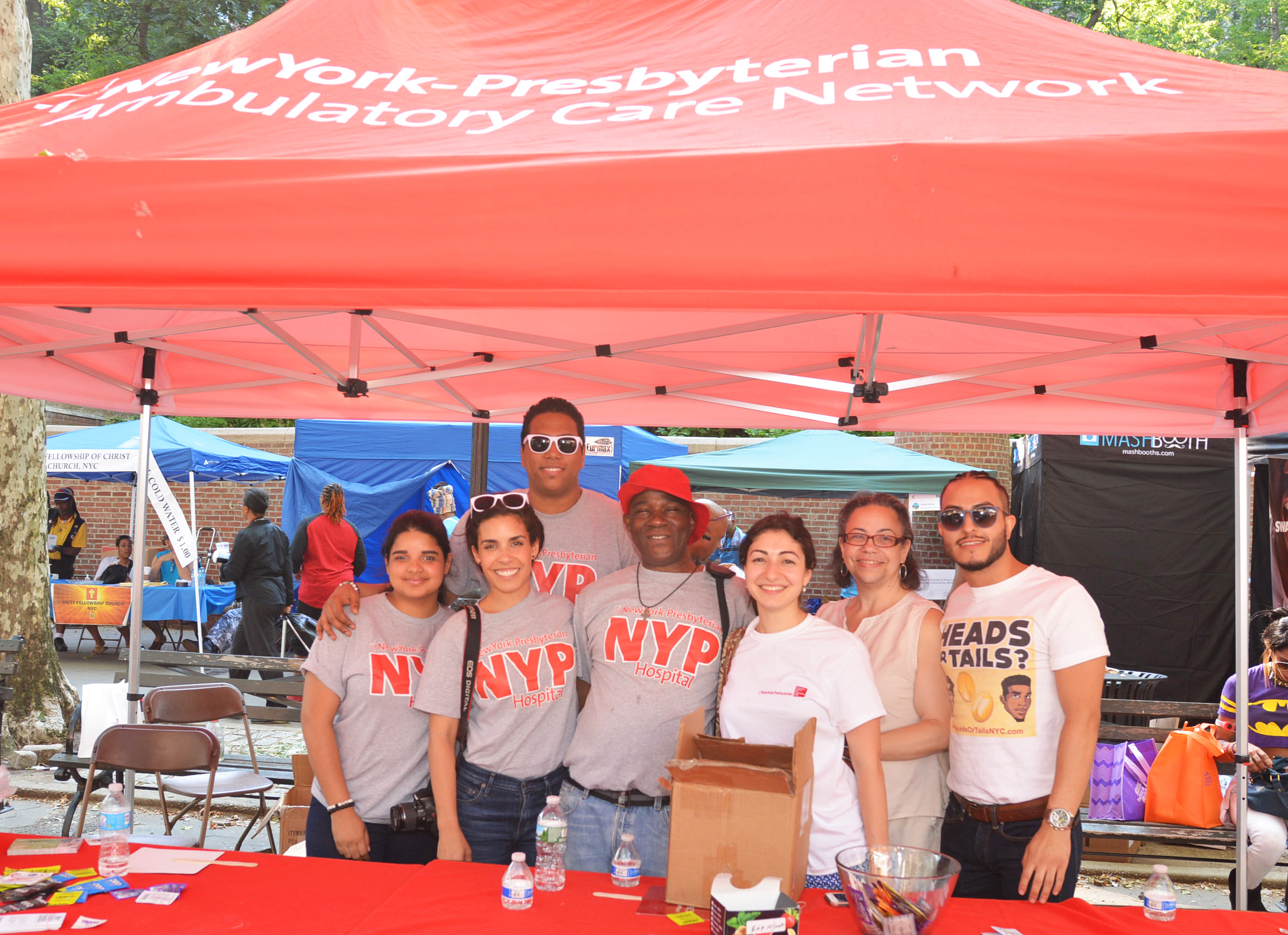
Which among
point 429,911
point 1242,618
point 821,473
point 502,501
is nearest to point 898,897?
point 429,911

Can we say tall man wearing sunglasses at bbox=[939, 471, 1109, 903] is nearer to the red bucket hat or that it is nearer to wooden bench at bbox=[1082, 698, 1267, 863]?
the red bucket hat

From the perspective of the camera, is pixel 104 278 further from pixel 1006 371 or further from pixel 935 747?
pixel 1006 371

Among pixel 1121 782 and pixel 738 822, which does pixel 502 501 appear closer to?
pixel 738 822

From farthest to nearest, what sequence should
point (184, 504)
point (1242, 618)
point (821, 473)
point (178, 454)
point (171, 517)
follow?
point (184, 504)
point (178, 454)
point (821, 473)
point (171, 517)
point (1242, 618)

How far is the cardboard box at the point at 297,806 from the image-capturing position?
13.8 feet

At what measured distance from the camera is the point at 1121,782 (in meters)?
4.83

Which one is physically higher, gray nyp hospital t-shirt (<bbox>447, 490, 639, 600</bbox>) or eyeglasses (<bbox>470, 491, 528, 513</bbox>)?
eyeglasses (<bbox>470, 491, 528, 513</bbox>)

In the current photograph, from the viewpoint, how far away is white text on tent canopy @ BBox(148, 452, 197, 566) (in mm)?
7359

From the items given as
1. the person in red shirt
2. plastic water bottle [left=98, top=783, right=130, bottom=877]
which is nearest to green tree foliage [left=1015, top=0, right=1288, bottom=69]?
the person in red shirt

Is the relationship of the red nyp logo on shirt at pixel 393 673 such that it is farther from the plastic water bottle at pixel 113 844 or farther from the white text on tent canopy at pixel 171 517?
the white text on tent canopy at pixel 171 517

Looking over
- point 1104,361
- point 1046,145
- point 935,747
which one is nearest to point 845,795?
point 935,747

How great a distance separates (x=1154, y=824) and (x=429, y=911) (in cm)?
399

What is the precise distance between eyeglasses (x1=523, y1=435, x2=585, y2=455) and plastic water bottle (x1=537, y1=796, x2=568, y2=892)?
1178 millimetres

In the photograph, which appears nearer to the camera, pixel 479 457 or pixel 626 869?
pixel 626 869
